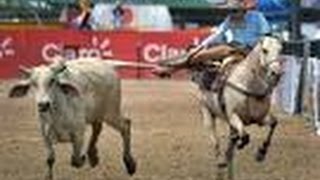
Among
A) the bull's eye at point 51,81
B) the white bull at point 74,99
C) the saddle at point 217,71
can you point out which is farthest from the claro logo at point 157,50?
the bull's eye at point 51,81

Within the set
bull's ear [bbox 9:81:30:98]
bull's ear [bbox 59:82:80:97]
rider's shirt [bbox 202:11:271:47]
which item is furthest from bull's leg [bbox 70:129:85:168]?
rider's shirt [bbox 202:11:271:47]

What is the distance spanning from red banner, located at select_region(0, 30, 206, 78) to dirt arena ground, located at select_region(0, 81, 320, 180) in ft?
38.0

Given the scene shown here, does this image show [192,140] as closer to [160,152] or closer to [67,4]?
[160,152]

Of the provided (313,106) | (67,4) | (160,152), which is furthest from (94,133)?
(67,4)

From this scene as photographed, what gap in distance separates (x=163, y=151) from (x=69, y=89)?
14.5 ft

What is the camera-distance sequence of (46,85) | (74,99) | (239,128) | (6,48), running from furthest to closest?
(6,48) < (239,128) < (74,99) < (46,85)

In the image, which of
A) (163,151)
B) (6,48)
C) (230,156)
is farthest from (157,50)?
(230,156)

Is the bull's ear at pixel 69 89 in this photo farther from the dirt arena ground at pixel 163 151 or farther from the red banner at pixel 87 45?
the red banner at pixel 87 45

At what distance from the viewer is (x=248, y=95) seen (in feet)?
49.1

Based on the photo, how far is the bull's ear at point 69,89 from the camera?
14.3m

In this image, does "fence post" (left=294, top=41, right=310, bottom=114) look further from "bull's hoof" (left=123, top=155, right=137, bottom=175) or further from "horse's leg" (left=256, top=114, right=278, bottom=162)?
"bull's hoof" (left=123, top=155, right=137, bottom=175)

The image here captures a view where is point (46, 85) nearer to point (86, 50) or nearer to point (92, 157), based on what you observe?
point (92, 157)

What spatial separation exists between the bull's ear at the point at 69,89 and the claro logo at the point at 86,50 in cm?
2458

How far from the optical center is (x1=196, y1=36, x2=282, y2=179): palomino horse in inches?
579
